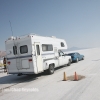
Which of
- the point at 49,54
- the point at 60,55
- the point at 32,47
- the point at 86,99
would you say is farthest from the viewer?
the point at 60,55

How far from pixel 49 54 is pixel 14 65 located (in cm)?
292

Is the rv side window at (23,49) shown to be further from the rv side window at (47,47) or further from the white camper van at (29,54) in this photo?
the rv side window at (47,47)

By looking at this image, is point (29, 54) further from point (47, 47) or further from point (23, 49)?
point (47, 47)

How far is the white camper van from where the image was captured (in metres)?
9.77

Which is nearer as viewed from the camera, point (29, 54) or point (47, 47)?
point (29, 54)

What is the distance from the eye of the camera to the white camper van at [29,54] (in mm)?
9766

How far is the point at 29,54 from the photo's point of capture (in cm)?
982

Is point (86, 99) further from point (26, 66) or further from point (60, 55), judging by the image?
point (60, 55)

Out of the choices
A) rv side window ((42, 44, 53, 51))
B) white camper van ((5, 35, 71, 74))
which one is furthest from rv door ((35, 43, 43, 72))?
rv side window ((42, 44, 53, 51))

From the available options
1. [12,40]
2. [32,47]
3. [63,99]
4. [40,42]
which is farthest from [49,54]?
[63,99]

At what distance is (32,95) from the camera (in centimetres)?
644

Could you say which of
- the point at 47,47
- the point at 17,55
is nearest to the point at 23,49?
the point at 17,55

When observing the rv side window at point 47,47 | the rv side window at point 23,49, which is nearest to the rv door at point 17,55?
the rv side window at point 23,49

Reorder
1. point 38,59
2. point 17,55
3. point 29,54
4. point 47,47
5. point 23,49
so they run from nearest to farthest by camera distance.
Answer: point 29,54 → point 38,59 → point 23,49 → point 17,55 → point 47,47
